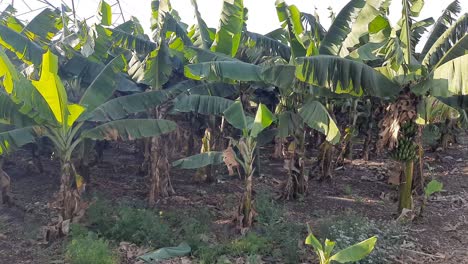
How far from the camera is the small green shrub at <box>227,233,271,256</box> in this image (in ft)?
22.6

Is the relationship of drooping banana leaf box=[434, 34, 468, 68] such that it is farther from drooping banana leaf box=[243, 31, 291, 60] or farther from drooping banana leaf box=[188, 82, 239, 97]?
drooping banana leaf box=[188, 82, 239, 97]

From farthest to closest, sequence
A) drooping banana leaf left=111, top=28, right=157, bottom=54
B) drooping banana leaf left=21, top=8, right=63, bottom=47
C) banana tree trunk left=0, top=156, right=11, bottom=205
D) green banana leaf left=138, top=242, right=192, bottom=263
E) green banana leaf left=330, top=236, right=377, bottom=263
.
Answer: drooping banana leaf left=111, top=28, right=157, bottom=54 < drooping banana leaf left=21, top=8, right=63, bottom=47 < banana tree trunk left=0, top=156, right=11, bottom=205 < green banana leaf left=138, top=242, right=192, bottom=263 < green banana leaf left=330, top=236, right=377, bottom=263

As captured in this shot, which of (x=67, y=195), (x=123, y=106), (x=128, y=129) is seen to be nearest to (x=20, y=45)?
(x=123, y=106)

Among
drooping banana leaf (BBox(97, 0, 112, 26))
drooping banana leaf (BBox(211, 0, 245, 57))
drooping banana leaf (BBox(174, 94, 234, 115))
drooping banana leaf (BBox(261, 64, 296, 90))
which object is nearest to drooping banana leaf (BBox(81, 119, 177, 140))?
drooping banana leaf (BBox(174, 94, 234, 115))

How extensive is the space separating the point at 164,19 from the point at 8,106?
3.72 m

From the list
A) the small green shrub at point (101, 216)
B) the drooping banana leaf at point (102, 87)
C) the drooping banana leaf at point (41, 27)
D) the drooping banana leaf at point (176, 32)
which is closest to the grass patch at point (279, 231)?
the small green shrub at point (101, 216)

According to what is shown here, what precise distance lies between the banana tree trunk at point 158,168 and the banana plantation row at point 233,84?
22mm

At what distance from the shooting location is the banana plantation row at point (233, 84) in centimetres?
685

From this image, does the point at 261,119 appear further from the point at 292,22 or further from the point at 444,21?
the point at 444,21

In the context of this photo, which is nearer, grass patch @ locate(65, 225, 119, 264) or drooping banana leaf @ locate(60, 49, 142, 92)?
grass patch @ locate(65, 225, 119, 264)

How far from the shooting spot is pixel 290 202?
9.36m

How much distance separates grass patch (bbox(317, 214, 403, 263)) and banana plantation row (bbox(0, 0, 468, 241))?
102 centimetres

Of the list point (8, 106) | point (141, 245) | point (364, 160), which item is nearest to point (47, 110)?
point (8, 106)

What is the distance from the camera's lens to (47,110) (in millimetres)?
6543
